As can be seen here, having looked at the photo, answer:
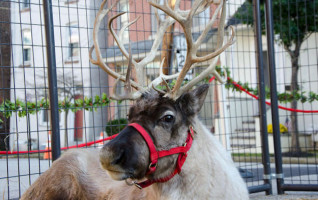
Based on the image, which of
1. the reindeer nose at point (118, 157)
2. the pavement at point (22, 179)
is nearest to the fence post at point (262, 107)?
the pavement at point (22, 179)

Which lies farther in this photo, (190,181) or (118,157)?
(190,181)

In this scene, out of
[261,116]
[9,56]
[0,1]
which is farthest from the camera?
[261,116]

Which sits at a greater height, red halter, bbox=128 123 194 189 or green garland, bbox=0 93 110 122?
green garland, bbox=0 93 110 122

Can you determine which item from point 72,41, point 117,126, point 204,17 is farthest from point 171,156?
point 72,41

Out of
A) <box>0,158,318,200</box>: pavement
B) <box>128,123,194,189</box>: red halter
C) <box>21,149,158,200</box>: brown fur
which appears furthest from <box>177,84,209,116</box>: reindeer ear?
<box>0,158,318,200</box>: pavement

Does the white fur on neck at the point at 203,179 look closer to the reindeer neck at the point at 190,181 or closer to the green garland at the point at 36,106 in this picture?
the reindeer neck at the point at 190,181

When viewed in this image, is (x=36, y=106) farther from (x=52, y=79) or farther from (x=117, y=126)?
(x=117, y=126)

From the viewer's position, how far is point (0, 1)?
4.78 metres

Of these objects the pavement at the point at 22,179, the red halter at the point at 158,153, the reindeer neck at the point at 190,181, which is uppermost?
the red halter at the point at 158,153

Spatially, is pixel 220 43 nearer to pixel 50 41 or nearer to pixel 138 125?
pixel 138 125

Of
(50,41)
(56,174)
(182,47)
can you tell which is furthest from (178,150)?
(182,47)

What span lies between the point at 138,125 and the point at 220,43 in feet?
3.72

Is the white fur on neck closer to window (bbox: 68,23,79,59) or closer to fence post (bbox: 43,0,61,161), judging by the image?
fence post (bbox: 43,0,61,161)

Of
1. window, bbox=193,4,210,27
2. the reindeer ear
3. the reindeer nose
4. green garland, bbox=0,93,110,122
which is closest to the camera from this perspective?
the reindeer nose
